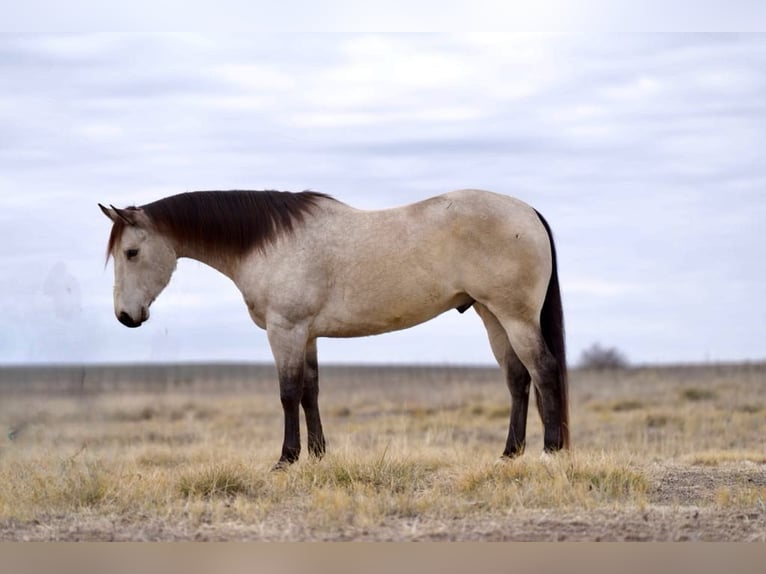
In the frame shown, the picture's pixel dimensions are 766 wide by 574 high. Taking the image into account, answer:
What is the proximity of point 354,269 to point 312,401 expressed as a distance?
1351 mm

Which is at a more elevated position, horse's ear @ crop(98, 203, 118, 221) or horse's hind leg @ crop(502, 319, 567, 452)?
horse's ear @ crop(98, 203, 118, 221)

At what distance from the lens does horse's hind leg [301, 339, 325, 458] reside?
9.08 m

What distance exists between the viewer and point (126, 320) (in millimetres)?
9008

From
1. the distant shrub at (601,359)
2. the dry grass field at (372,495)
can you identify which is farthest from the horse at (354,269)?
the distant shrub at (601,359)

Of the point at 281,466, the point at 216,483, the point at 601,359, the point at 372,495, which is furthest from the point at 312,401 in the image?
the point at 601,359

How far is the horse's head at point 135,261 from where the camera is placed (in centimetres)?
894

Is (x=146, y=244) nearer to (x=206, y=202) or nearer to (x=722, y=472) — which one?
(x=206, y=202)

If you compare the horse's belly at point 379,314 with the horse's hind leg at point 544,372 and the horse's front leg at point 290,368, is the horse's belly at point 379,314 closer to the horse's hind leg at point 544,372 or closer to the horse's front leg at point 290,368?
the horse's front leg at point 290,368

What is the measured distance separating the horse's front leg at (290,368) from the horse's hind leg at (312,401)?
23 cm

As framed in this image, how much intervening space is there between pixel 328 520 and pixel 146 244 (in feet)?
11.7

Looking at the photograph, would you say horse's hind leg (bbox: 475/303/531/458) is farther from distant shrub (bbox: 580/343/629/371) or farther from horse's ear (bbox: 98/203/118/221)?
distant shrub (bbox: 580/343/629/371)

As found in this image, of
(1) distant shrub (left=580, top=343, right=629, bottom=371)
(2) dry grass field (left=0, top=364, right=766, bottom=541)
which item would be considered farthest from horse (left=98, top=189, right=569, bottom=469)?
(1) distant shrub (left=580, top=343, right=629, bottom=371)

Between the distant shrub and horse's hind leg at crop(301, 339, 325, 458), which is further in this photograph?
the distant shrub

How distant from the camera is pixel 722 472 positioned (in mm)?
9094
